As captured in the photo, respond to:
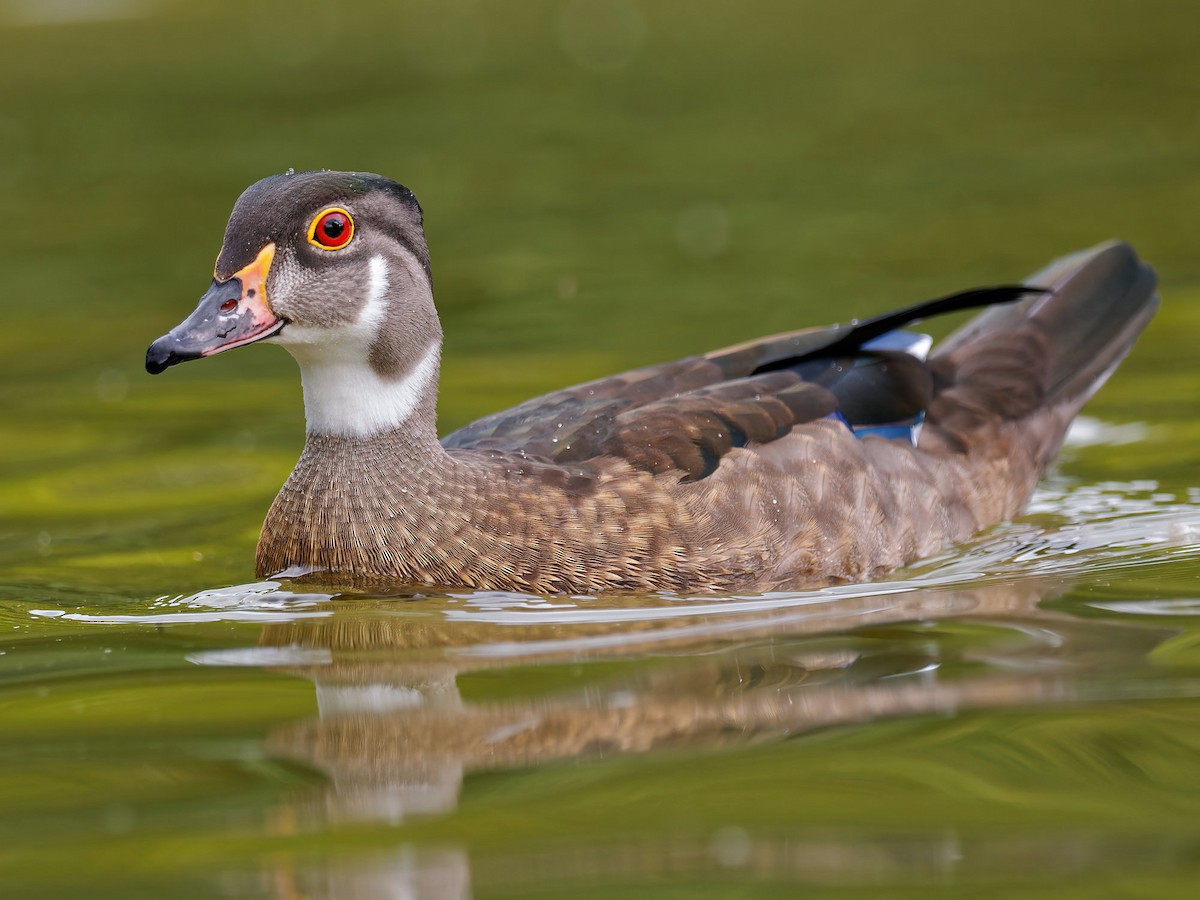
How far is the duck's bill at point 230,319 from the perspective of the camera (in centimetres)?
672

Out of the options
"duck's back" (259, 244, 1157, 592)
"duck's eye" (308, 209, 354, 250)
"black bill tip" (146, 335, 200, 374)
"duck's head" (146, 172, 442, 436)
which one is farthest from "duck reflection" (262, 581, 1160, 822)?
"duck's eye" (308, 209, 354, 250)

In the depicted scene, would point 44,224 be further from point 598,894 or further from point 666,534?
point 598,894

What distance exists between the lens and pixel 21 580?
811 centimetres

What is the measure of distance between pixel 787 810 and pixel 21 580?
4566mm

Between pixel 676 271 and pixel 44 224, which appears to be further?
pixel 44 224

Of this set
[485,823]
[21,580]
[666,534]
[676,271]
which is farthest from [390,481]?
[676,271]

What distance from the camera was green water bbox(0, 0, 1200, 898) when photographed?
4.61 m

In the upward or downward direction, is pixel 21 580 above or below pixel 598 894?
above

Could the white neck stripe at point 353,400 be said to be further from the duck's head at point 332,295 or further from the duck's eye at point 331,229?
the duck's eye at point 331,229

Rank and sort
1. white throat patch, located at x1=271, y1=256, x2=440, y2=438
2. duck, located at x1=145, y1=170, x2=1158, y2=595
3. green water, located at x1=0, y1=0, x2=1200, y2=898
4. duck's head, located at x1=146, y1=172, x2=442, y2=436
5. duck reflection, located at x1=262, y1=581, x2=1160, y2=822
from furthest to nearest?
white throat patch, located at x1=271, y1=256, x2=440, y2=438 < duck, located at x1=145, y1=170, x2=1158, y2=595 < duck's head, located at x1=146, y1=172, x2=442, y2=436 < duck reflection, located at x1=262, y1=581, x2=1160, y2=822 < green water, located at x1=0, y1=0, x2=1200, y2=898

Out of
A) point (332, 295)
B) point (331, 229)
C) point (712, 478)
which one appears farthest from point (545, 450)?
point (331, 229)

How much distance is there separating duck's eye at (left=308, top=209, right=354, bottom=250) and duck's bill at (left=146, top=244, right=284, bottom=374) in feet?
0.66

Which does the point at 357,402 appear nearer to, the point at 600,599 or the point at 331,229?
the point at 331,229

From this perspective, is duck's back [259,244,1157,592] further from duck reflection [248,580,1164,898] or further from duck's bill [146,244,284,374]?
duck's bill [146,244,284,374]
